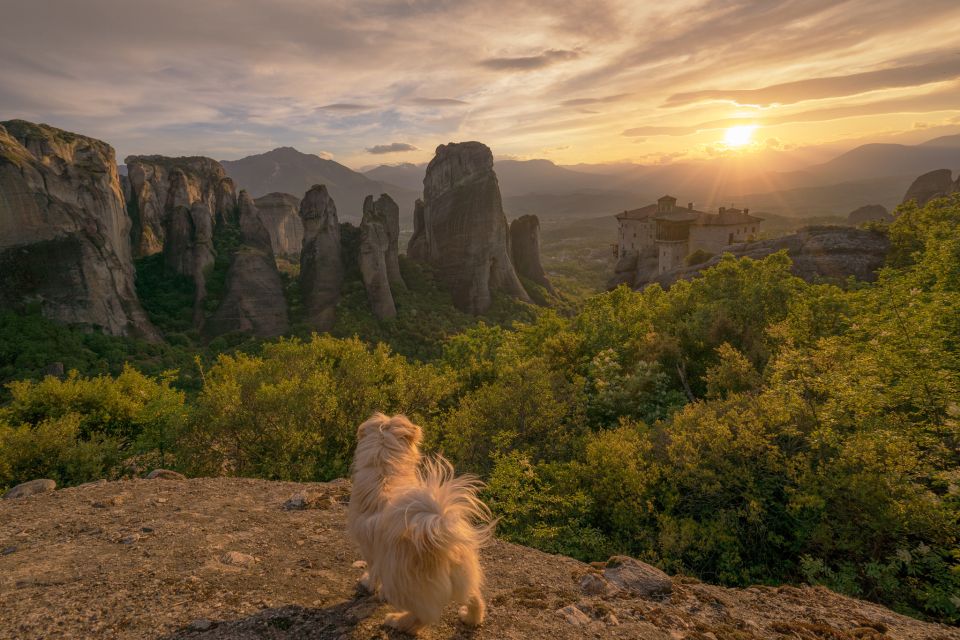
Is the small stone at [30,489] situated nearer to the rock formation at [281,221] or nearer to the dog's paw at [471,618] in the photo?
the dog's paw at [471,618]

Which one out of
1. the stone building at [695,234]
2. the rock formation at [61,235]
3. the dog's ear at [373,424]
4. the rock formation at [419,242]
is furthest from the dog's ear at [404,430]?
the rock formation at [419,242]

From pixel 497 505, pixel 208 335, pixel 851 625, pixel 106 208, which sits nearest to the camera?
pixel 851 625

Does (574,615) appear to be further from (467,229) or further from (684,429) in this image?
A: (467,229)

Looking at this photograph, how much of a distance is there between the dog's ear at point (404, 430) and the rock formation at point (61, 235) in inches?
2378

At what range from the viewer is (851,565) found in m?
8.88

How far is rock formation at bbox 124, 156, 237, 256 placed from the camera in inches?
2793

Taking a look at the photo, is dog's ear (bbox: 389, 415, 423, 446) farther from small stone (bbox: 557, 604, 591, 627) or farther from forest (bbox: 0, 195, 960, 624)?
forest (bbox: 0, 195, 960, 624)

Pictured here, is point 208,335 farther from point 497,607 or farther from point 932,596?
point 932,596

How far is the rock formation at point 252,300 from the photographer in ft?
204

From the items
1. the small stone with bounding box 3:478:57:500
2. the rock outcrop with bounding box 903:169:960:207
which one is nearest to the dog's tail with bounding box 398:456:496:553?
the small stone with bounding box 3:478:57:500

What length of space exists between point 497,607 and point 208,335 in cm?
6619

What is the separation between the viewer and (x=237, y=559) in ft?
24.6

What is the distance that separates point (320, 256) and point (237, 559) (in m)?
65.8

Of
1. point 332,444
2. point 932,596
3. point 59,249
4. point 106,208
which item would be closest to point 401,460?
point 932,596
